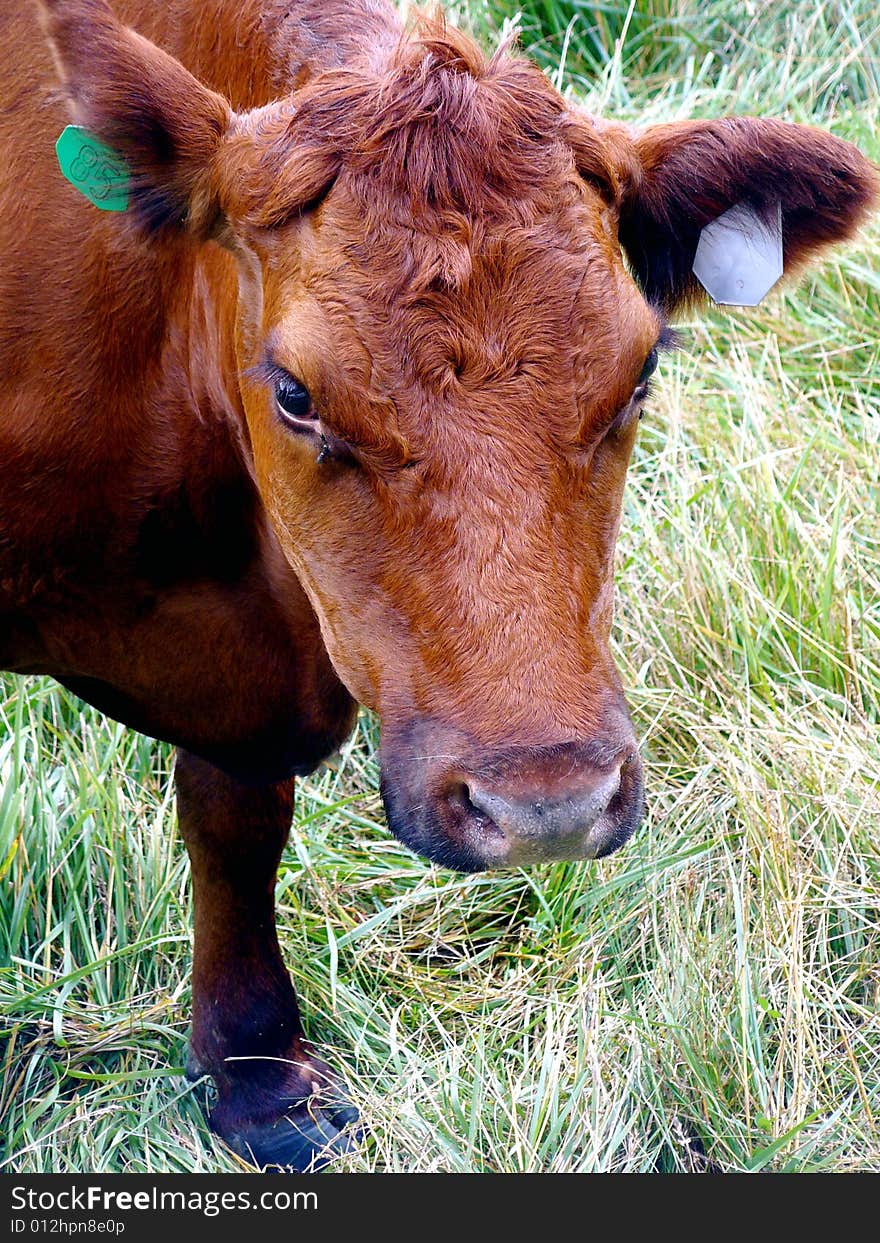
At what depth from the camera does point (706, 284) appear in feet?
9.97

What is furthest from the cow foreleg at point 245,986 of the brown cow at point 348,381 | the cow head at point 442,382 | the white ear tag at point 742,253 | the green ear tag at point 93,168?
the white ear tag at point 742,253

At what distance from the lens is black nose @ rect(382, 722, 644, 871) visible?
2193mm

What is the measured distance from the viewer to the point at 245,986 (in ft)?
12.4

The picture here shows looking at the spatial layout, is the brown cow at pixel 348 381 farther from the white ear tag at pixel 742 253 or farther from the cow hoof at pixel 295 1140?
the cow hoof at pixel 295 1140

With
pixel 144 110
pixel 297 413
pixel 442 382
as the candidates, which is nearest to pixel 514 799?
pixel 442 382

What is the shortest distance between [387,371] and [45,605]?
3.89 feet

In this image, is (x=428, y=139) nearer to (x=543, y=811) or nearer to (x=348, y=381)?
(x=348, y=381)

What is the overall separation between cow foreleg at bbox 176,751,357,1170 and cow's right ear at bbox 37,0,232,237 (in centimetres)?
151

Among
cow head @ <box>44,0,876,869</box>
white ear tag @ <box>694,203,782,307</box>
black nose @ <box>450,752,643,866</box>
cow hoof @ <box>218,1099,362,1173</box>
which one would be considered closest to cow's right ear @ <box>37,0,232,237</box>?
cow head @ <box>44,0,876,869</box>

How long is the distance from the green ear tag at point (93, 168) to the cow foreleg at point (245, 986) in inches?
59.9

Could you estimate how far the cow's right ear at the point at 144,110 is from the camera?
99.0 inches

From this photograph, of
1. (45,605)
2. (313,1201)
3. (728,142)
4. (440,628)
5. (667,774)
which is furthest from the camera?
(667,774)

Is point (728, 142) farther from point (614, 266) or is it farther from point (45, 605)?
point (45, 605)

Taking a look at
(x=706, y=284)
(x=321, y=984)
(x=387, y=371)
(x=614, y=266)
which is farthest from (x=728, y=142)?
(x=321, y=984)
